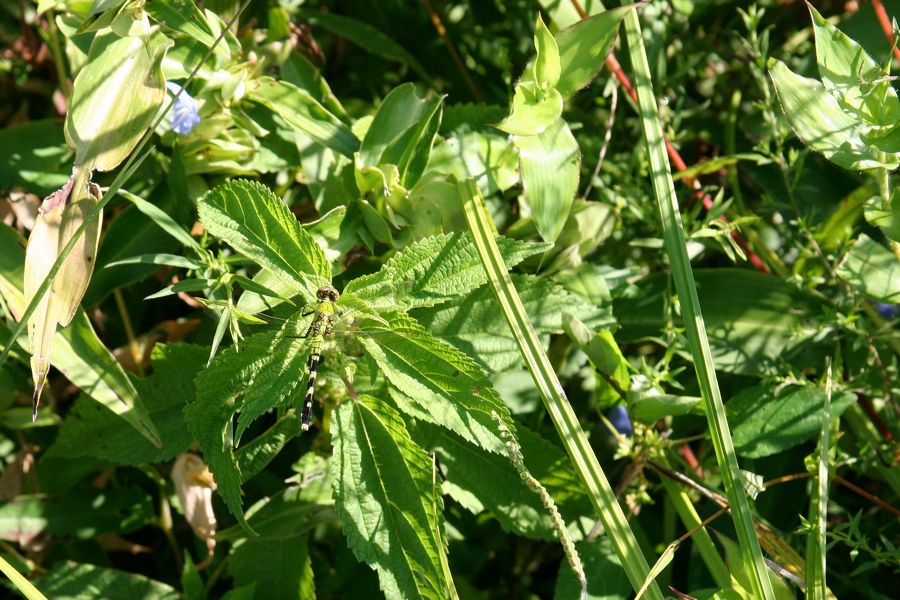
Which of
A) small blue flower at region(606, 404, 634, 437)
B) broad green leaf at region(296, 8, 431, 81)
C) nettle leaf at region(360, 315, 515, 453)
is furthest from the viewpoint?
broad green leaf at region(296, 8, 431, 81)

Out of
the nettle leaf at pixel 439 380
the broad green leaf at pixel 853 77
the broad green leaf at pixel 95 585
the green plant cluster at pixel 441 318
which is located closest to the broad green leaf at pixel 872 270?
the green plant cluster at pixel 441 318

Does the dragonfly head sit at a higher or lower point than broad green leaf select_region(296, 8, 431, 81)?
lower

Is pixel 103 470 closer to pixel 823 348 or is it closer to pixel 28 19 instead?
pixel 28 19

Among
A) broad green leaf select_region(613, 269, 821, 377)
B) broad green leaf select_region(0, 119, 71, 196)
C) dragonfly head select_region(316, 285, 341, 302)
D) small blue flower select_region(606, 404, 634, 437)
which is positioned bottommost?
small blue flower select_region(606, 404, 634, 437)

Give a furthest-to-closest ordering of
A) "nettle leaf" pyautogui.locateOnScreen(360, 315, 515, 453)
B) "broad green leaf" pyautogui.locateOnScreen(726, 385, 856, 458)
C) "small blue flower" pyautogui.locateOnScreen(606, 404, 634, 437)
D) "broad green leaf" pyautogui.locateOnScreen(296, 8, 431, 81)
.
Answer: "broad green leaf" pyautogui.locateOnScreen(296, 8, 431, 81) < "small blue flower" pyautogui.locateOnScreen(606, 404, 634, 437) < "broad green leaf" pyautogui.locateOnScreen(726, 385, 856, 458) < "nettle leaf" pyautogui.locateOnScreen(360, 315, 515, 453)

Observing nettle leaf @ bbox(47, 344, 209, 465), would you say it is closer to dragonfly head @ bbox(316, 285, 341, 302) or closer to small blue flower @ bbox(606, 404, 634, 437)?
dragonfly head @ bbox(316, 285, 341, 302)

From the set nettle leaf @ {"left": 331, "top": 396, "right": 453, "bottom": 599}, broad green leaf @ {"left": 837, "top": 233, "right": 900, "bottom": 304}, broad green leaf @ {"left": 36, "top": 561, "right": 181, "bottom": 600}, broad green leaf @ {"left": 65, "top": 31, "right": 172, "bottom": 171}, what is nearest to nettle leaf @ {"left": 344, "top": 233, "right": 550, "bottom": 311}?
nettle leaf @ {"left": 331, "top": 396, "right": 453, "bottom": 599}

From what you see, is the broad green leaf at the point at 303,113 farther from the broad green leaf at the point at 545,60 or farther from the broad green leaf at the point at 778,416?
the broad green leaf at the point at 778,416

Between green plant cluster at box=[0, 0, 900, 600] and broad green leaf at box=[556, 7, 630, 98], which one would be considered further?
broad green leaf at box=[556, 7, 630, 98]
